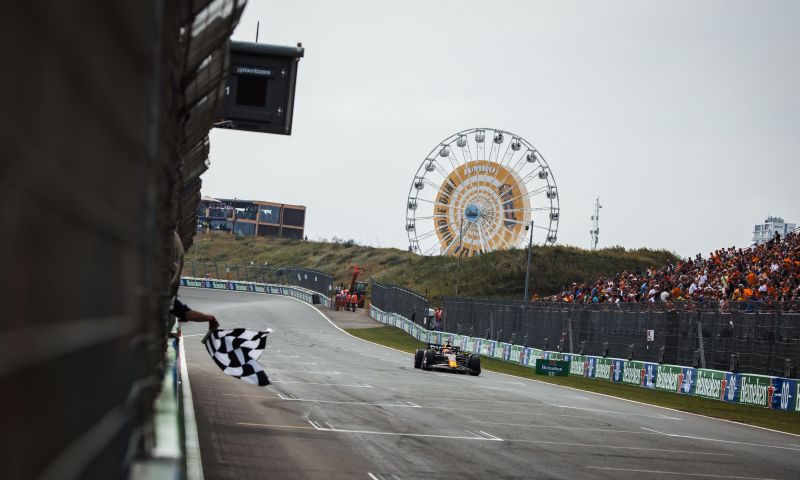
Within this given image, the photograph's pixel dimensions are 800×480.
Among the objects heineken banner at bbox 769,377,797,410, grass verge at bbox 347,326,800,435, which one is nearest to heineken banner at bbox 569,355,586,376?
grass verge at bbox 347,326,800,435

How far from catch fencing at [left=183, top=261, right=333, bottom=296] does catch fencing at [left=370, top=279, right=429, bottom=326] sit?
8905mm

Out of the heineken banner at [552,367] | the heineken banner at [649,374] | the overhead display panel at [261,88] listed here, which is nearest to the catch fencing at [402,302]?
the heineken banner at [552,367]

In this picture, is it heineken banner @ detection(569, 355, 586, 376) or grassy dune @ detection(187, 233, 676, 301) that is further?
grassy dune @ detection(187, 233, 676, 301)

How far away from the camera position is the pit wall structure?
25453 mm

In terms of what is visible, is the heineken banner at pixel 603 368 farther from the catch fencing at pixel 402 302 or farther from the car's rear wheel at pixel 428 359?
the catch fencing at pixel 402 302

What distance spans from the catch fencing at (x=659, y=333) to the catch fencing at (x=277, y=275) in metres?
34.8

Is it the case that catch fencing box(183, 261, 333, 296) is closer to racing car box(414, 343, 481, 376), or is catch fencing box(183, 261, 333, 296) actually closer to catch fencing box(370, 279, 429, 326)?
catch fencing box(370, 279, 429, 326)

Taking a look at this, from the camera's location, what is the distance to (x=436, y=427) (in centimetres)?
1617

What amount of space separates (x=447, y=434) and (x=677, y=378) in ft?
56.1

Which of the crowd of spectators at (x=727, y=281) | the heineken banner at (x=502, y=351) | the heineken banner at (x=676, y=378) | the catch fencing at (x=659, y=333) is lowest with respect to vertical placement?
the heineken banner at (x=502, y=351)

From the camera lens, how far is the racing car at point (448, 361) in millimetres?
32844

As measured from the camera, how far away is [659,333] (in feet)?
105

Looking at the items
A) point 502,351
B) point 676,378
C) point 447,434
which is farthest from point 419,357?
point 447,434

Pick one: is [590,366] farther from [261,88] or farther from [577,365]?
[261,88]
